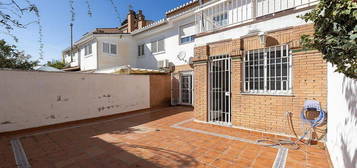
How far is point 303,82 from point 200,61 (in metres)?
3.57

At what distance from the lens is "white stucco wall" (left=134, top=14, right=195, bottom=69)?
11766 millimetres

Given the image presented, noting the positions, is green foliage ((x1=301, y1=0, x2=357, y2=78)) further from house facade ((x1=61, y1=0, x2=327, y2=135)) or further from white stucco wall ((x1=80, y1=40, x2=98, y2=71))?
white stucco wall ((x1=80, y1=40, x2=98, y2=71))

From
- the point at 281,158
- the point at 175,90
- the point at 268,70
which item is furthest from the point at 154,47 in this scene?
the point at 281,158

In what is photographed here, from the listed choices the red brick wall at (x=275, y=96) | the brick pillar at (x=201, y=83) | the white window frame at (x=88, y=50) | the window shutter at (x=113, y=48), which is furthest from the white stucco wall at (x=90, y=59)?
the red brick wall at (x=275, y=96)

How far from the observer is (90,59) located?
15227 millimetres

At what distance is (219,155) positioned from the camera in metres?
3.90

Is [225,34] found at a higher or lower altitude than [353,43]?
higher

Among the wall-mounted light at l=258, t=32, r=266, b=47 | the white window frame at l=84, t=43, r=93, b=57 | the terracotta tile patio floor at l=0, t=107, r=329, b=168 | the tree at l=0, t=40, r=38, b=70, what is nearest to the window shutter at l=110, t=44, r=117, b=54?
the white window frame at l=84, t=43, r=93, b=57

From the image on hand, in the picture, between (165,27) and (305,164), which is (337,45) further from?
(165,27)

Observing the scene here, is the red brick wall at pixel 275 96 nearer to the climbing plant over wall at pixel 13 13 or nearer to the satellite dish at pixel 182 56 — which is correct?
the satellite dish at pixel 182 56

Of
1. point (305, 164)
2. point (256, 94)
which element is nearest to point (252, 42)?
point (256, 94)

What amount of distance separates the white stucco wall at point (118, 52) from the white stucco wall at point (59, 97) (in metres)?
6.30

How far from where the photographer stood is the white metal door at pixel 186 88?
11648 mm

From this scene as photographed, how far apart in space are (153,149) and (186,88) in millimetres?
7822
